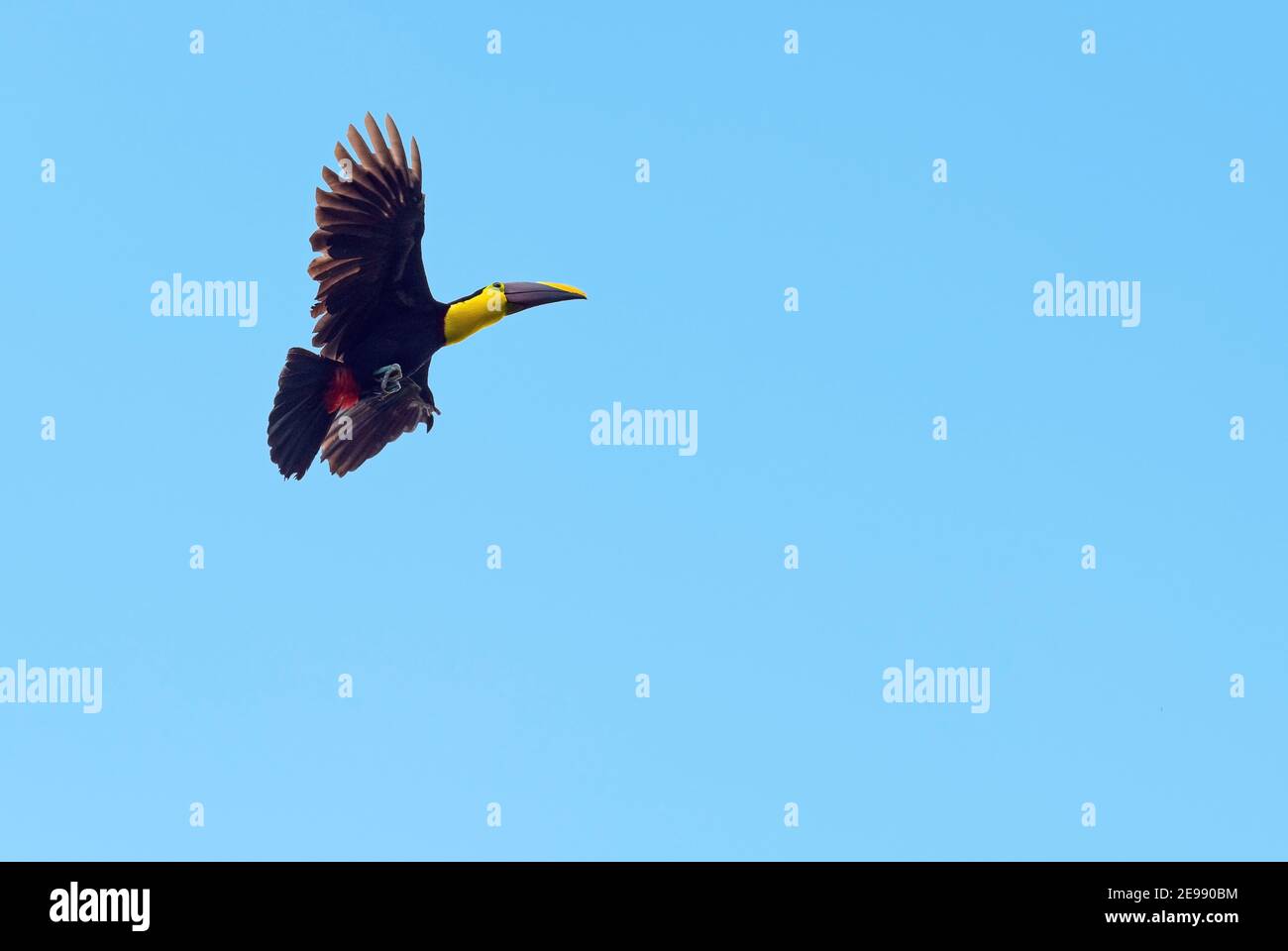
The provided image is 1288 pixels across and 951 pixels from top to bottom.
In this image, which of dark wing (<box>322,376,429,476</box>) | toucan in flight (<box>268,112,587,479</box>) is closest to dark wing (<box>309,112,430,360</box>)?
toucan in flight (<box>268,112,587,479</box>)

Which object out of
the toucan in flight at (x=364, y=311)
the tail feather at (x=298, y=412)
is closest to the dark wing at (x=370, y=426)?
the toucan in flight at (x=364, y=311)

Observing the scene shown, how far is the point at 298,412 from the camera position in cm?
1777

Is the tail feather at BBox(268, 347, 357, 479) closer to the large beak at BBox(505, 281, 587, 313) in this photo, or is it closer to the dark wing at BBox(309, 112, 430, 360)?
the dark wing at BBox(309, 112, 430, 360)

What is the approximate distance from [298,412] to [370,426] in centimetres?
144

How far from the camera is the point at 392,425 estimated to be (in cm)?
1928

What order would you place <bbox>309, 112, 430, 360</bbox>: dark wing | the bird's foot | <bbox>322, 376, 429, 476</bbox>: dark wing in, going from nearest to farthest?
<bbox>309, 112, 430, 360</bbox>: dark wing, the bird's foot, <bbox>322, 376, 429, 476</bbox>: dark wing

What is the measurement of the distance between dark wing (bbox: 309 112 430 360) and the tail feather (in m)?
0.32

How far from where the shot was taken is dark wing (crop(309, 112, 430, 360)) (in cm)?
1739

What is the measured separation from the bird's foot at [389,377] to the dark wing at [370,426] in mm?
154

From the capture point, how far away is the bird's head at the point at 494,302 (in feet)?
61.3

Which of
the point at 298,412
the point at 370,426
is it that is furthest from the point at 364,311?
the point at 370,426

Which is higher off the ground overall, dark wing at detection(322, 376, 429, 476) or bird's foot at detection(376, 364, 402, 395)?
bird's foot at detection(376, 364, 402, 395)
